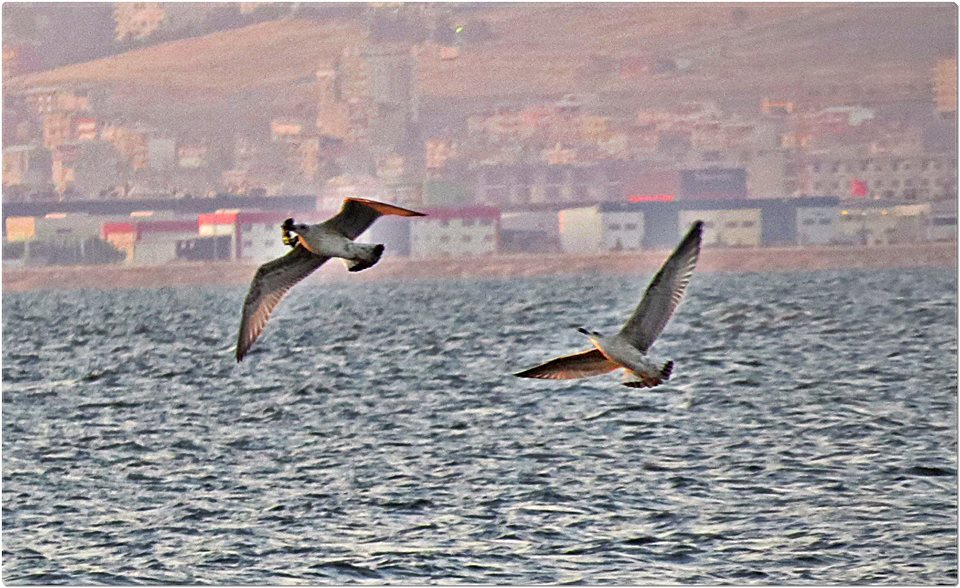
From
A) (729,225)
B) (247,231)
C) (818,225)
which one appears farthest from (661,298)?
(729,225)

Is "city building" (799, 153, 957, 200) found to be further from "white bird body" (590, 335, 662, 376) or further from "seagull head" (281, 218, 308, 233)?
"seagull head" (281, 218, 308, 233)

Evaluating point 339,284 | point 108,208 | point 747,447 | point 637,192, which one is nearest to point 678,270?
point 747,447

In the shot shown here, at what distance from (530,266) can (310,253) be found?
355 ft

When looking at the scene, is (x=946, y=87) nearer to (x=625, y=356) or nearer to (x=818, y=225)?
(x=818, y=225)

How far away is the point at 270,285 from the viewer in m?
13.5

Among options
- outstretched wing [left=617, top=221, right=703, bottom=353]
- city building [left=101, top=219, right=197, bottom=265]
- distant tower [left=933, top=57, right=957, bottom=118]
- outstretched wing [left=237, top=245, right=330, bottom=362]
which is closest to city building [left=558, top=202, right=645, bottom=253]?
city building [left=101, top=219, right=197, bottom=265]

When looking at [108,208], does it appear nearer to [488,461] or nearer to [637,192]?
[637,192]

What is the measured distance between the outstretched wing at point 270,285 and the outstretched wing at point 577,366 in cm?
231

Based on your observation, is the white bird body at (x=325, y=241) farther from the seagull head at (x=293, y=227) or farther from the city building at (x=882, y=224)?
the city building at (x=882, y=224)

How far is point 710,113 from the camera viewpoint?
A: 195 m

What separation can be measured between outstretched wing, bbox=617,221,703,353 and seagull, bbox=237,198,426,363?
1.89 metres

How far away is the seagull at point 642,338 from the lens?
11.6 metres

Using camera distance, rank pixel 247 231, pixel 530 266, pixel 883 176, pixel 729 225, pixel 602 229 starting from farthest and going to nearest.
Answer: pixel 883 176 → pixel 602 229 → pixel 729 225 → pixel 247 231 → pixel 530 266

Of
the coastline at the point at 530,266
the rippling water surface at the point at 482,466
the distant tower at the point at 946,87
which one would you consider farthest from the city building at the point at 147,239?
the distant tower at the point at 946,87
